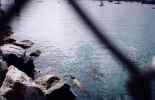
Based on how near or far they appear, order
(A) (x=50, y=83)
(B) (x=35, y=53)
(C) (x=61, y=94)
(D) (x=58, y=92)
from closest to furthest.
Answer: (D) (x=58, y=92)
(C) (x=61, y=94)
(A) (x=50, y=83)
(B) (x=35, y=53)

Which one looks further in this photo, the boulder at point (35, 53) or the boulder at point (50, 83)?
the boulder at point (35, 53)

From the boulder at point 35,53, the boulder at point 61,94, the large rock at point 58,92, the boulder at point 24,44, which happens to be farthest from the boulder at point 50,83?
the boulder at point 24,44

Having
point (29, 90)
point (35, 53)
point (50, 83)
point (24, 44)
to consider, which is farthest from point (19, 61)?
point (24, 44)

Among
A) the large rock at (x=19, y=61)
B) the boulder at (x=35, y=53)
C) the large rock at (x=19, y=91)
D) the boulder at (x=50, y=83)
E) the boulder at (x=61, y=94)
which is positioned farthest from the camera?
the boulder at (x=35, y=53)

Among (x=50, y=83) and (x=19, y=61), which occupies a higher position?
(x=50, y=83)

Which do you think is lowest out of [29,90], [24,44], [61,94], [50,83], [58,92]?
[24,44]

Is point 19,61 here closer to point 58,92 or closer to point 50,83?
point 50,83

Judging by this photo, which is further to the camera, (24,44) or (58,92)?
(24,44)

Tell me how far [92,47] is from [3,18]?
40223 millimetres

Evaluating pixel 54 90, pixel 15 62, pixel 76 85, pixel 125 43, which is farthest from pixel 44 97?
pixel 125 43

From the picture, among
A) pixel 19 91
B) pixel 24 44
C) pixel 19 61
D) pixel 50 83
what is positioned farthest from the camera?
pixel 24 44

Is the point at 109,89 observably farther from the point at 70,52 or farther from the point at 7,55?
the point at 70,52

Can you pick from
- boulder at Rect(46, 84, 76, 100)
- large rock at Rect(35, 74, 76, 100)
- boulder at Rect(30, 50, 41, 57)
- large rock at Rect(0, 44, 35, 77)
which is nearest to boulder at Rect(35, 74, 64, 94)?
large rock at Rect(35, 74, 76, 100)

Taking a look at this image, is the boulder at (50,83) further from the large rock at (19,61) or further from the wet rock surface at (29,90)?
the large rock at (19,61)
